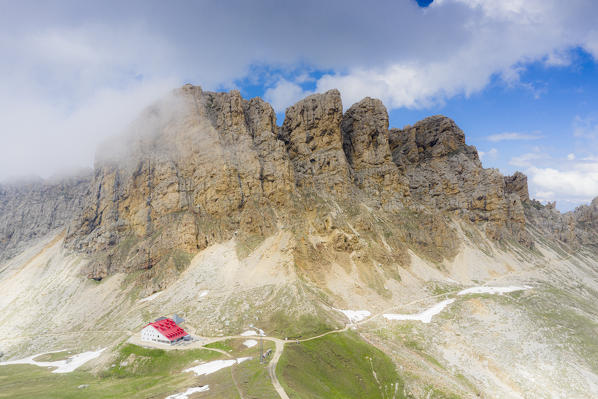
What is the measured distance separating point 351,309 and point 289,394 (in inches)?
1983

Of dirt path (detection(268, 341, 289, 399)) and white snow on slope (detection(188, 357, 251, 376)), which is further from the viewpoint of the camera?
white snow on slope (detection(188, 357, 251, 376))

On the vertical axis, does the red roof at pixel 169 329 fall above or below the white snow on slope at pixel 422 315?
above

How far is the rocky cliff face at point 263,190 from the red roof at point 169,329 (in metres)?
33.9

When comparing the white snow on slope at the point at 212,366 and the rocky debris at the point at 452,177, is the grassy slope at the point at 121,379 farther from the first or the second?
the rocky debris at the point at 452,177

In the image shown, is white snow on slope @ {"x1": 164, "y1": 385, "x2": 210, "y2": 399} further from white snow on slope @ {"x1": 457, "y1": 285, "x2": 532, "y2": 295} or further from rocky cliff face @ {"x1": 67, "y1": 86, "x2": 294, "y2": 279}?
white snow on slope @ {"x1": 457, "y1": 285, "x2": 532, "y2": 295}

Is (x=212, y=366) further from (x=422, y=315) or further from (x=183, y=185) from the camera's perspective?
(x=183, y=185)

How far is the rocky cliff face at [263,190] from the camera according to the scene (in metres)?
126

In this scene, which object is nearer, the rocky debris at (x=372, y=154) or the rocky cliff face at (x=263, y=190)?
the rocky cliff face at (x=263, y=190)

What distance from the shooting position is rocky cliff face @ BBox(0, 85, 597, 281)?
126000mm

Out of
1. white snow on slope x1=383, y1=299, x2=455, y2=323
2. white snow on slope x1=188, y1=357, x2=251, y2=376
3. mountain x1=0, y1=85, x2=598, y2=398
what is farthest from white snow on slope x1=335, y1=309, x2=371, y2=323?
white snow on slope x1=188, y1=357, x2=251, y2=376

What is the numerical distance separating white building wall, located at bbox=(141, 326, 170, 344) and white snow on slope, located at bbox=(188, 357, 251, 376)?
15115mm

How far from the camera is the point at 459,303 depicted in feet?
338

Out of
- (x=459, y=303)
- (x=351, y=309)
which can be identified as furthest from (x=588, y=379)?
(x=351, y=309)

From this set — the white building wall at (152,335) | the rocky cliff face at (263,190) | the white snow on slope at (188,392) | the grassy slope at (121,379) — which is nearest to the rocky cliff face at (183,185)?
the rocky cliff face at (263,190)
